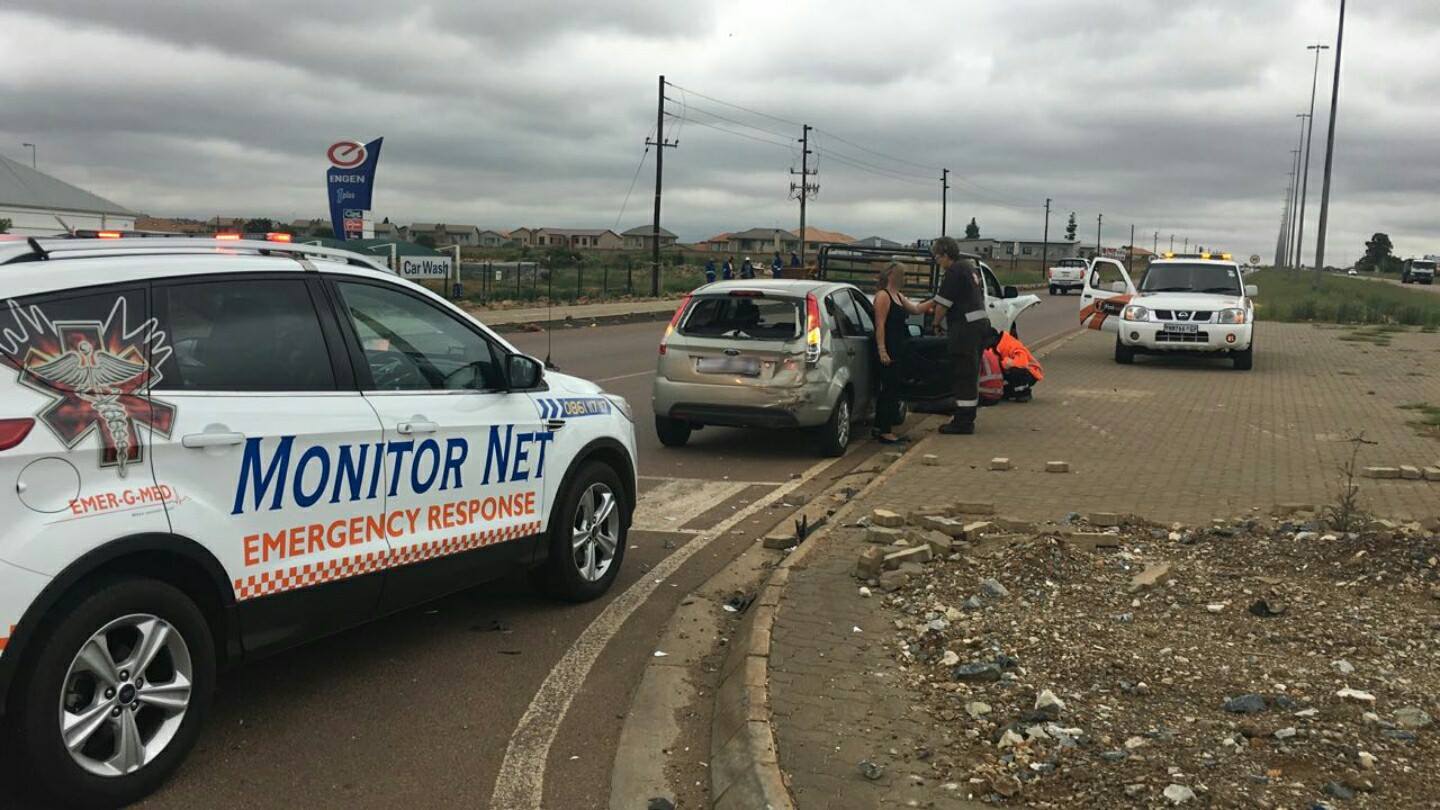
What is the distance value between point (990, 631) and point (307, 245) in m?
3.37

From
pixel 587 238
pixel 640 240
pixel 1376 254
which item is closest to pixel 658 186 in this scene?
pixel 587 238

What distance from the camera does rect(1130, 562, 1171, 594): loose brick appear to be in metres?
5.73

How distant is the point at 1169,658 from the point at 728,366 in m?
5.99

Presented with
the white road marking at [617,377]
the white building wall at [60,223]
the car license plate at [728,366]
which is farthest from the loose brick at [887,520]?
the white road marking at [617,377]

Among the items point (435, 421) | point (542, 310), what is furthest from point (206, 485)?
point (542, 310)

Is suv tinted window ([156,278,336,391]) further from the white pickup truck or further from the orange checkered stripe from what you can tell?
the white pickup truck

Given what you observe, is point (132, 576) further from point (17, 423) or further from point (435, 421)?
point (435, 421)

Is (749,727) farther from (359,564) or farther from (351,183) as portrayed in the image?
(351,183)

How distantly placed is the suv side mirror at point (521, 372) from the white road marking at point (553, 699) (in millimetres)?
1234

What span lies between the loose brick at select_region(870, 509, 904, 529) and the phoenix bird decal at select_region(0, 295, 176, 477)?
176 inches

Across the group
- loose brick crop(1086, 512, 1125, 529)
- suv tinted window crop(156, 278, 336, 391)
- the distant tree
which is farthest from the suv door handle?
the distant tree

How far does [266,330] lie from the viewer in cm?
435

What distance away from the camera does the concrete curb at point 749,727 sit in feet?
12.5

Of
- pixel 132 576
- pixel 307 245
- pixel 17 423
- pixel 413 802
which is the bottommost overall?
pixel 413 802
